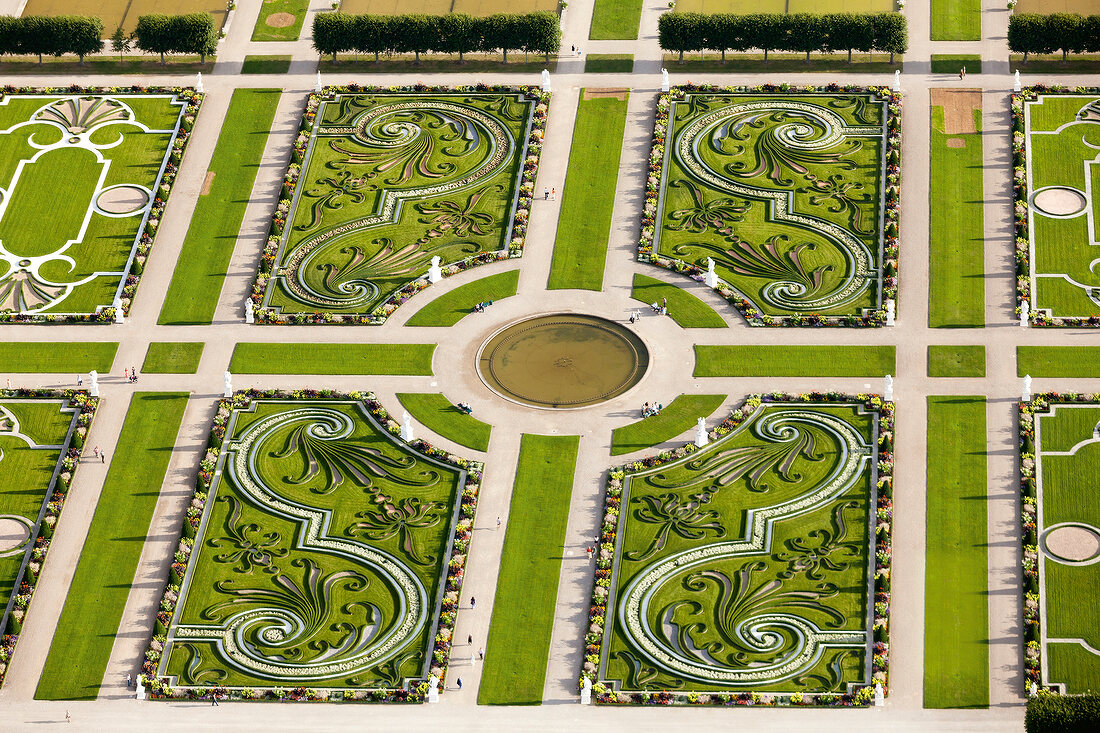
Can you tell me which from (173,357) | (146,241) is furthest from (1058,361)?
(146,241)

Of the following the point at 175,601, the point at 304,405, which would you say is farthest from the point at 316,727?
the point at 304,405

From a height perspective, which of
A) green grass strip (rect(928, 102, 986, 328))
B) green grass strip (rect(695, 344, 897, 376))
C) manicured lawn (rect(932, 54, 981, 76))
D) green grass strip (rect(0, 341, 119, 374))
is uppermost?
manicured lawn (rect(932, 54, 981, 76))

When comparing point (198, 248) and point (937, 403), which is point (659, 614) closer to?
point (937, 403)

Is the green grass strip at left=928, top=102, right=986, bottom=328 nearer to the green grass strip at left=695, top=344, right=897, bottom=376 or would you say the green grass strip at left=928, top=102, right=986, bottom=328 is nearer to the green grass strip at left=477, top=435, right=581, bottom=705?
the green grass strip at left=695, top=344, right=897, bottom=376

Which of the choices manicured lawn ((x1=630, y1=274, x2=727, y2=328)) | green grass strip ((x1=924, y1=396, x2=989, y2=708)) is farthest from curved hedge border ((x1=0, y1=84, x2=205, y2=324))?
green grass strip ((x1=924, y1=396, x2=989, y2=708))

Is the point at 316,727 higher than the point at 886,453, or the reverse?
the point at 886,453

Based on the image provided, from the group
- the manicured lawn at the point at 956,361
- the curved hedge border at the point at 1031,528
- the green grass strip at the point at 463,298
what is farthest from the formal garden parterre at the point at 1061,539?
the green grass strip at the point at 463,298

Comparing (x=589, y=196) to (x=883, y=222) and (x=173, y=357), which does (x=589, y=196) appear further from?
(x=173, y=357)
